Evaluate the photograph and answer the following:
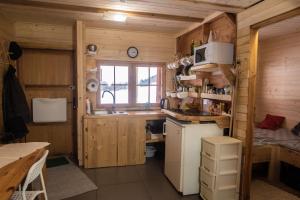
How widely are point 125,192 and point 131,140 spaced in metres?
1.01

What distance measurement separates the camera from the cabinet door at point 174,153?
281 cm

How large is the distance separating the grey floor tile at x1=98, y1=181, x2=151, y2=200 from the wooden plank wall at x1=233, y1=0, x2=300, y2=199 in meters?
1.23

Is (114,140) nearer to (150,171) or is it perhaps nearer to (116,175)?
(116,175)

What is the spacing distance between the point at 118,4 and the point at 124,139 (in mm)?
2068

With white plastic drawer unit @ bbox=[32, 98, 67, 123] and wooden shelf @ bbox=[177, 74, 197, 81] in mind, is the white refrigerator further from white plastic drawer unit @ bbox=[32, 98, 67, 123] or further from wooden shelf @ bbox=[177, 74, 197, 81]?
white plastic drawer unit @ bbox=[32, 98, 67, 123]

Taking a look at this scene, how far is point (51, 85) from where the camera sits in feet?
13.2

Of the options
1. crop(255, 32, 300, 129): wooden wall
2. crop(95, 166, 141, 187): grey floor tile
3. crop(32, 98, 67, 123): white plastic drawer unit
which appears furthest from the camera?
crop(255, 32, 300, 129): wooden wall

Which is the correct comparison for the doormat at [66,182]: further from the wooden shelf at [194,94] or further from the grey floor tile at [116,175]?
the wooden shelf at [194,94]

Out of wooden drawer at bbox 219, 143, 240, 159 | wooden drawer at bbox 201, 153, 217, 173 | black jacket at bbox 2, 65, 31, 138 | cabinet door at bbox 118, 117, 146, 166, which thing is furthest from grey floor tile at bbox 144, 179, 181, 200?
black jacket at bbox 2, 65, 31, 138

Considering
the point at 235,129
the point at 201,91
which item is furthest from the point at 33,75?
the point at 235,129

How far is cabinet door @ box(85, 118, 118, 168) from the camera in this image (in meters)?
3.54

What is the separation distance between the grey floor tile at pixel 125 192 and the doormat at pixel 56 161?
3.97 ft

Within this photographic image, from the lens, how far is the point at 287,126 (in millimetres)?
4285

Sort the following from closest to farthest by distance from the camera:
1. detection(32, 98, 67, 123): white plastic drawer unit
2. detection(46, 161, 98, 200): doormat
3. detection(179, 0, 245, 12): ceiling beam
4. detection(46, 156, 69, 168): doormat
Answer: detection(179, 0, 245, 12): ceiling beam, detection(46, 161, 98, 200): doormat, detection(46, 156, 69, 168): doormat, detection(32, 98, 67, 123): white plastic drawer unit
